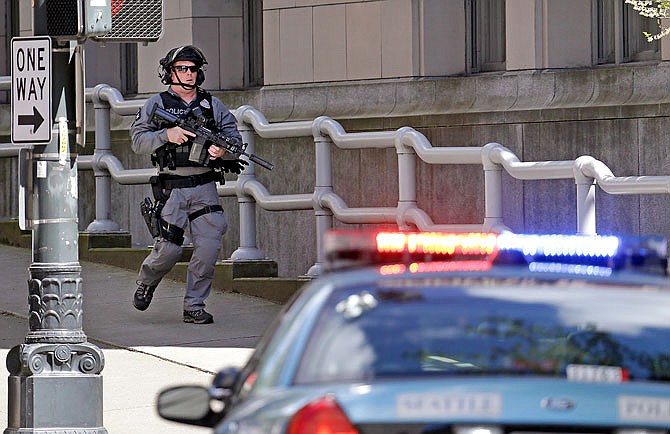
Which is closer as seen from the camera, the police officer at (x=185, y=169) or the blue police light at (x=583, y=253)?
the blue police light at (x=583, y=253)

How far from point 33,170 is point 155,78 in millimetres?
8224

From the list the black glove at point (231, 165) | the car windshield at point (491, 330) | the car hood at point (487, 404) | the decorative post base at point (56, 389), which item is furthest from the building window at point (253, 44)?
the car hood at point (487, 404)

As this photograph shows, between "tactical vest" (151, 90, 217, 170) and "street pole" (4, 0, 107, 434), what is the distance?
336 centimetres

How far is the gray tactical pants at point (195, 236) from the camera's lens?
40.2 feet

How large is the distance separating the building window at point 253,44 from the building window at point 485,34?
2.61m

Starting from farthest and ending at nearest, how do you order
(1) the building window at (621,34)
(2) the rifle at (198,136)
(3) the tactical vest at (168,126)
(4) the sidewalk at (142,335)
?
1. (1) the building window at (621,34)
2. (3) the tactical vest at (168,126)
3. (2) the rifle at (198,136)
4. (4) the sidewalk at (142,335)

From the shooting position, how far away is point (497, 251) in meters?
4.52

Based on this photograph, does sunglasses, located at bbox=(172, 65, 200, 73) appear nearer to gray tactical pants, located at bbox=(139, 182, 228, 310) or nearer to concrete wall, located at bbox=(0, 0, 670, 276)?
gray tactical pants, located at bbox=(139, 182, 228, 310)

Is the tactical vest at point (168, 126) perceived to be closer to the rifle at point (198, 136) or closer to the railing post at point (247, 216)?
the rifle at point (198, 136)

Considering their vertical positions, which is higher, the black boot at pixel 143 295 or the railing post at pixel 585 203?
the railing post at pixel 585 203

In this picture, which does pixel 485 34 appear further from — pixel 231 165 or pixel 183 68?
pixel 183 68

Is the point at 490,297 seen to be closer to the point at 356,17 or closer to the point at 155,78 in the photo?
the point at 356,17

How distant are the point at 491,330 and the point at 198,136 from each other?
8.05 meters

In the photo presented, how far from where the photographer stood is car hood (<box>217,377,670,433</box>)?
12.3 ft
